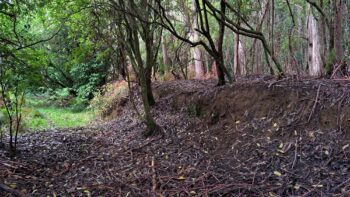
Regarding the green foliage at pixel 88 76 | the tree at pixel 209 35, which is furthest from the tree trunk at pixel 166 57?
the tree at pixel 209 35

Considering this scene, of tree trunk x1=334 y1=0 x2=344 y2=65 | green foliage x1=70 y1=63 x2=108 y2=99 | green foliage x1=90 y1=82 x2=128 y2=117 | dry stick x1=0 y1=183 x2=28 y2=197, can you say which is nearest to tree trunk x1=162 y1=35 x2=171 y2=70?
green foliage x1=90 y1=82 x2=128 y2=117

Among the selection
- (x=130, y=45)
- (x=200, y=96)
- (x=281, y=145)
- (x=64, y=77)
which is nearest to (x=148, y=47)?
(x=130, y=45)

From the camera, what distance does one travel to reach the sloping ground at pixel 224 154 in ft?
12.0

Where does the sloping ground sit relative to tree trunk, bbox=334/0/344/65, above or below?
below

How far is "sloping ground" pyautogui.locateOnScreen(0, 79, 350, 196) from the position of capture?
3.67 metres

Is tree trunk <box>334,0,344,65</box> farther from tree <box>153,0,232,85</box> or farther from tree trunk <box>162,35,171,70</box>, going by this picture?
tree trunk <box>162,35,171,70</box>

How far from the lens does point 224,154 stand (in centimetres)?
455

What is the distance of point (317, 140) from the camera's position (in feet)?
13.3

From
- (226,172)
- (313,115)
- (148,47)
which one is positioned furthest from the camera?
(148,47)

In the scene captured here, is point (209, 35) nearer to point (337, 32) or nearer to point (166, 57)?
point (337, 32)

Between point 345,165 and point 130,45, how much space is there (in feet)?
14.1

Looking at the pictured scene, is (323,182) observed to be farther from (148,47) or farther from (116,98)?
(116,98)

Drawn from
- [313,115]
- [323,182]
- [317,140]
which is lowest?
[323,182]

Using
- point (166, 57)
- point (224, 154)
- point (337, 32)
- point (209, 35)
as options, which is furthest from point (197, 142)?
point (166, 57)
